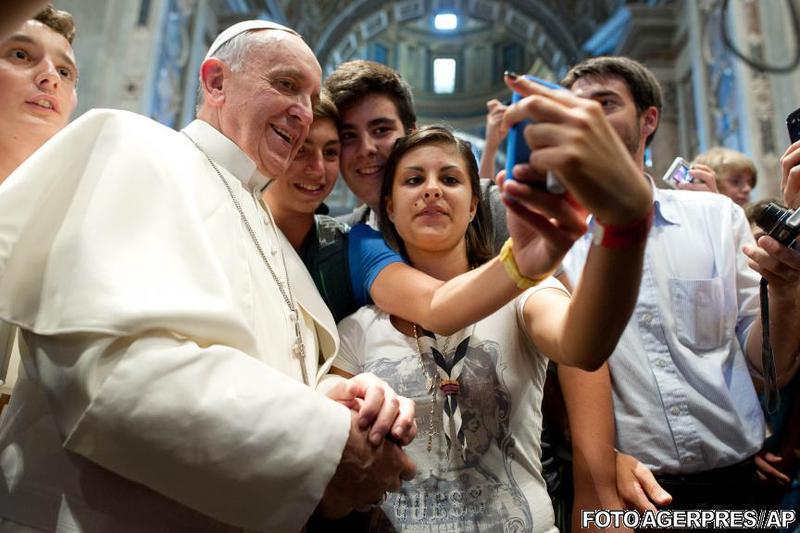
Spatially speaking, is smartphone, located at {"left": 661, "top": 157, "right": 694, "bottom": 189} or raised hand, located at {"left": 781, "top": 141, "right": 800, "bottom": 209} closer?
raised hand, located at {"left": 781, "top": 141, "right": 800, "bottom": 209}

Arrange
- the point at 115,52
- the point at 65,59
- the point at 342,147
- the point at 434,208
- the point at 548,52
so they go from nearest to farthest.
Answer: the point at 434,208 < the point at 65,59 < the point at 342,147 < the point at 115,52 < the point at 548,52

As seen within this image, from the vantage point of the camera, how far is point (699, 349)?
2.15 metres

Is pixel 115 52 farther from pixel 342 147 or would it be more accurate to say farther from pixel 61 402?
pixel 61 402

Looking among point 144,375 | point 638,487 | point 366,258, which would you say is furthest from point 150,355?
point 638,487

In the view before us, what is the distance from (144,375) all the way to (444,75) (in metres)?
23.0

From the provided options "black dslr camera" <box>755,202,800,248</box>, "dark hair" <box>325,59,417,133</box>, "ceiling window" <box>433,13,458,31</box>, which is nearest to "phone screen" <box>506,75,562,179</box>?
"black dslr camera" <box>755,202,800,248</box>

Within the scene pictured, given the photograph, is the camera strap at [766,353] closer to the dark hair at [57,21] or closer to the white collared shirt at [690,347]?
the white collared shirt at [690,347]

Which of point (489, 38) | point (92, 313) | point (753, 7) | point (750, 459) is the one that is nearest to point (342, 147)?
point (92, 313)

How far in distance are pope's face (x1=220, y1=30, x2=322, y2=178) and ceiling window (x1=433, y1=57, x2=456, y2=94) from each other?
21.4m

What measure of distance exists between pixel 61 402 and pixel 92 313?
0.20m

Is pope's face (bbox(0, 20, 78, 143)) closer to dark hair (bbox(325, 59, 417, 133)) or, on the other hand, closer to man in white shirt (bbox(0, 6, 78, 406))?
man in white shirt (bbox(0, 6, 78, 406))

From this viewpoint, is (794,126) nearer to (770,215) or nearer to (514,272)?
(770,215)

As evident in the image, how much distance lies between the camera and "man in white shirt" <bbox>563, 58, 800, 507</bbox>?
1975 mm

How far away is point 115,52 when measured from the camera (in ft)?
19.2
